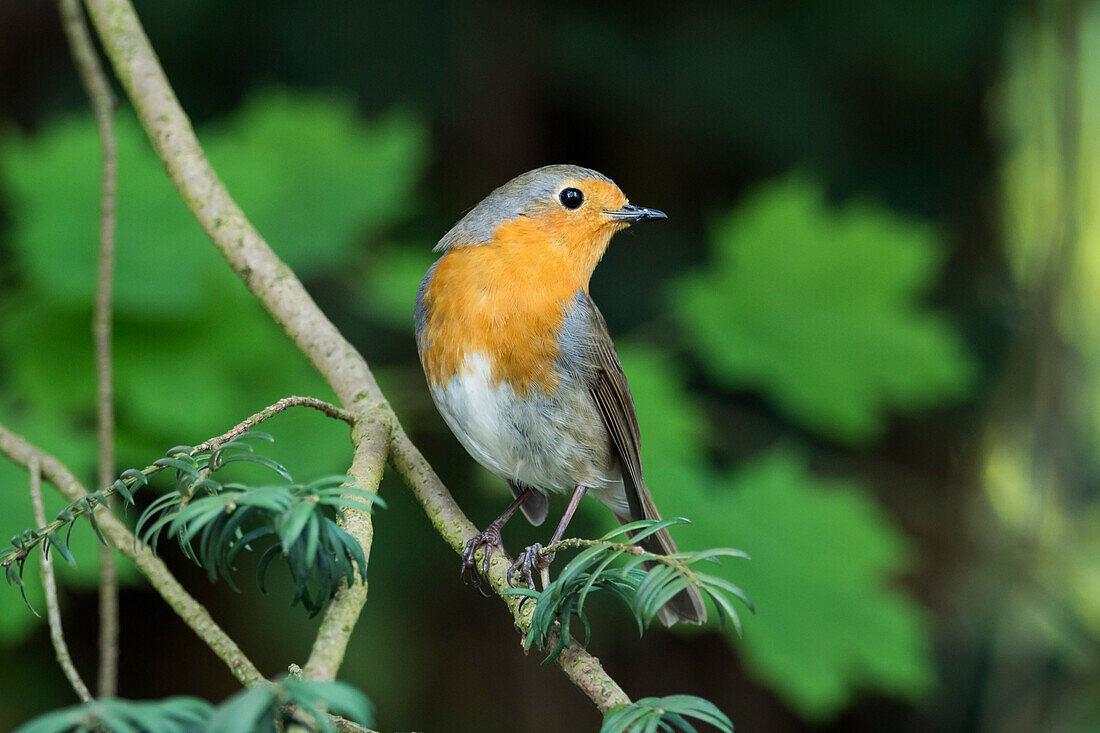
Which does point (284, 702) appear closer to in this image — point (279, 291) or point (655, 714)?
point (655, 714)

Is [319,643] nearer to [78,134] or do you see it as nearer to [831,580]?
[831,580]

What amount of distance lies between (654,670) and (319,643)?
3.95 metres

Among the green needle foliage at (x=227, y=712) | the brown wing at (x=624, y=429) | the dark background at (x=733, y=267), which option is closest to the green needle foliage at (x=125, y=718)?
the green needle foliage at (x=227, y=712)

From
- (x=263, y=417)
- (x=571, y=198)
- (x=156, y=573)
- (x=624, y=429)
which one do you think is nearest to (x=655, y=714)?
(x=263, y=417)

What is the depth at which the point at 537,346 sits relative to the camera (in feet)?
8.38

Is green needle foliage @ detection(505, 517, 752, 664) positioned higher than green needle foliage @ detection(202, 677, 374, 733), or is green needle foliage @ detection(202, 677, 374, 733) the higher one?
green needle foliage @ detection(202, 677, 374, 733)

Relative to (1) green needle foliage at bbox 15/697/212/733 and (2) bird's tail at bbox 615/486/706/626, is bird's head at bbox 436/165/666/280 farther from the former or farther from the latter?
(1) green needle foliage at bbox 15/697/212/733

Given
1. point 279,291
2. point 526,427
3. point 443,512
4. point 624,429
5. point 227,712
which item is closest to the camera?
point 227,712

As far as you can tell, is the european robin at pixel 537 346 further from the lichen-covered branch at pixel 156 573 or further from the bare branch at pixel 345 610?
the lichen-covered branch at pixel 156 573

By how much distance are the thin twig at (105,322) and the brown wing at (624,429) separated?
1.18 metres

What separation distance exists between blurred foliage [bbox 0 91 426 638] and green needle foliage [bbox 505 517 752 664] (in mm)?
1924

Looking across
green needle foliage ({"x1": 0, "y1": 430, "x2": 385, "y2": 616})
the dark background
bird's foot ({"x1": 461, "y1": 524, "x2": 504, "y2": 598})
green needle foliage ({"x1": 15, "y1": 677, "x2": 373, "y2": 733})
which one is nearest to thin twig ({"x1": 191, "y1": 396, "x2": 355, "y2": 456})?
green needle foliage ({"x1": 0, "y1": 430, "x2": 385, "y2": 616})

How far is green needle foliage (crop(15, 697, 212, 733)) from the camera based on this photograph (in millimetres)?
912

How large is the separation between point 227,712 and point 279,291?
128cm
